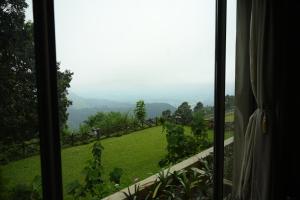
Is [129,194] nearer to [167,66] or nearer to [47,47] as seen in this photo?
[167,66]

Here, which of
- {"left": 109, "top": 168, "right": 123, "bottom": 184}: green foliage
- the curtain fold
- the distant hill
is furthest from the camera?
the curtain fold

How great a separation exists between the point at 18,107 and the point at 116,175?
69 centimetres

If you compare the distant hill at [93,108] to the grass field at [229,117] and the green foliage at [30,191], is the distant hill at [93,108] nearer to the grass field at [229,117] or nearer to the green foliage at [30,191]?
the green foliage at [30,191]

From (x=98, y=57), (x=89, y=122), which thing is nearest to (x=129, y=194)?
(x=89, y=122)

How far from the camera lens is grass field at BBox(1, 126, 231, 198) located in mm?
889

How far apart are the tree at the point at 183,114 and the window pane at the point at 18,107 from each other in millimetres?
1047

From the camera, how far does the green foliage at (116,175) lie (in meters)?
1.37

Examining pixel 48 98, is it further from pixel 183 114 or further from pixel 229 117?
pixel 229 117

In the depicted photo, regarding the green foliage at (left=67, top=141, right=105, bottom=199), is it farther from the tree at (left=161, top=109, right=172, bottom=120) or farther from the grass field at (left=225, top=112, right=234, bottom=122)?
the grass field at (left=225, top=112, right=234, bottom=122)

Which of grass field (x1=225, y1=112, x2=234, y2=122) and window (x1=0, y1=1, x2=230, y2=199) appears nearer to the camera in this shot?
window (x1=0, y1=1, x2=230, y2=199)

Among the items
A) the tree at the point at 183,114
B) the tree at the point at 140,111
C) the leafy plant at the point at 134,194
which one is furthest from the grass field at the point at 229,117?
the leafy plant at the point at 134,194

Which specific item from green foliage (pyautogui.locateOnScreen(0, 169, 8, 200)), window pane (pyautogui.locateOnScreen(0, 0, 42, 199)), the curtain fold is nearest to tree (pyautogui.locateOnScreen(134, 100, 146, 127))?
window pane (pyautogui.locateOnScreen(0, 0, 42, 199))

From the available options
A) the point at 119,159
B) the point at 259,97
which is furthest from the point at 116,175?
the point at 259,97

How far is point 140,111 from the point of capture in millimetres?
1484
